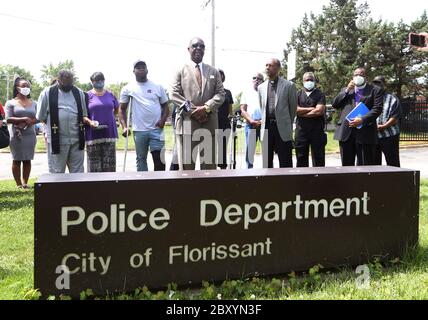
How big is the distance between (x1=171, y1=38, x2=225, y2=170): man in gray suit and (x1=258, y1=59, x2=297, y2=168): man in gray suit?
0.89 metres

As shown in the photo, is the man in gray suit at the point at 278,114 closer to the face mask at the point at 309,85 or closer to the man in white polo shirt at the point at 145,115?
the face mask at the point at 309,85

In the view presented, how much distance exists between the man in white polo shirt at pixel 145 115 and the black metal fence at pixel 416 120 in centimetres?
1935

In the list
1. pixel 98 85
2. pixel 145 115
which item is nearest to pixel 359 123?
pixel 145 115

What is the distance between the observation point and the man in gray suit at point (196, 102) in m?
5.23

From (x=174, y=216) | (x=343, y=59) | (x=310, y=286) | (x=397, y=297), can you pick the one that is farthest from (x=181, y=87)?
(x=343, y=59)

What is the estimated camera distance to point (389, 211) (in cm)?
371

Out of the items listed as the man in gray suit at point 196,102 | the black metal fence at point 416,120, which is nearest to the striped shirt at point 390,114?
the man in gray suit at point 196,102

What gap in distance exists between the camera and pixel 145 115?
659cm

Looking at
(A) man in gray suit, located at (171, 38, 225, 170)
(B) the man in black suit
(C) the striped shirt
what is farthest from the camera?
(C) the striped shirt

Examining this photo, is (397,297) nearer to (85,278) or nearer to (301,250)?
(301,250)

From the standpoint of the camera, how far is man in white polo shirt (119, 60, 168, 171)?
21.6 feet

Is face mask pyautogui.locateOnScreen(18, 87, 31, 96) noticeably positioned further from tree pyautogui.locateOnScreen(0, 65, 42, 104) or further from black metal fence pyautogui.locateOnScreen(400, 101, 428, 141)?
tree pyautogui.locateOnScreen(0, 65, 42, 104)

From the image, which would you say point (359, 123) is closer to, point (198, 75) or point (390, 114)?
point (390, 114)

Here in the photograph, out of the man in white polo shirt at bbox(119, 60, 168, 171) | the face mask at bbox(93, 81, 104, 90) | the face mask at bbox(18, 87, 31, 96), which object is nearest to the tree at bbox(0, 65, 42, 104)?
the face mask at bbox(18, 87, 31, 96)
